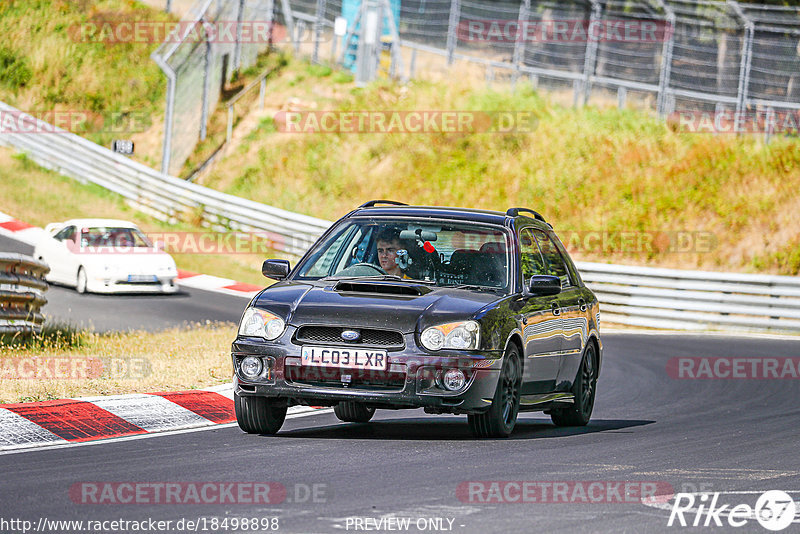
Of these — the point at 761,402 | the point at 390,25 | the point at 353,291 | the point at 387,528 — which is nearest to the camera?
the point at 387,528

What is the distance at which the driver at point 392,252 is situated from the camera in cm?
965

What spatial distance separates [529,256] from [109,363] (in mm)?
4646

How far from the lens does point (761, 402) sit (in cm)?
1279

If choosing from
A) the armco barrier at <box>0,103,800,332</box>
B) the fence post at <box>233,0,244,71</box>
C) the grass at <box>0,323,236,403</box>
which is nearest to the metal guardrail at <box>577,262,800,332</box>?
the armco barrier at <box>0,103,800,332</box>

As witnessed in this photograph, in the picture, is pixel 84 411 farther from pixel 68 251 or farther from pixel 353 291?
pixel 68 251

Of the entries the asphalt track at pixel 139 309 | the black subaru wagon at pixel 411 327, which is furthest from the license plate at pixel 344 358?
the asphalt track at pixel 139 309

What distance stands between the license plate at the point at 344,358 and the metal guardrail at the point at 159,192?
18337mm

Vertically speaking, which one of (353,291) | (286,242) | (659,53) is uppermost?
(659,53)

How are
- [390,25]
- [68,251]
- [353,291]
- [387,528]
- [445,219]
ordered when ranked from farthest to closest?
[390,25]
[68,251]
[445,219]
[353,291]
[387,528]

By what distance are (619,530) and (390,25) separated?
2901 centimetres

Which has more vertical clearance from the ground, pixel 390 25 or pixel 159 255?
pixel 390 25

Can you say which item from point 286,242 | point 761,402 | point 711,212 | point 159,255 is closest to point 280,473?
point 761,402

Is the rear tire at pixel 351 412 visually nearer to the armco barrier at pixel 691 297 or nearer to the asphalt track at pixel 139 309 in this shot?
the asphalt track at pixel 139 309

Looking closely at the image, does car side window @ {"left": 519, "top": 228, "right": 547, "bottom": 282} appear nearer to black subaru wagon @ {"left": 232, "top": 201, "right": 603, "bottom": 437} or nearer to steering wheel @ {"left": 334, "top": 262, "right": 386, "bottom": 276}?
black subaru wagon @ {"left": 232, "top": 201, "right": 603, "bottom": 437}
